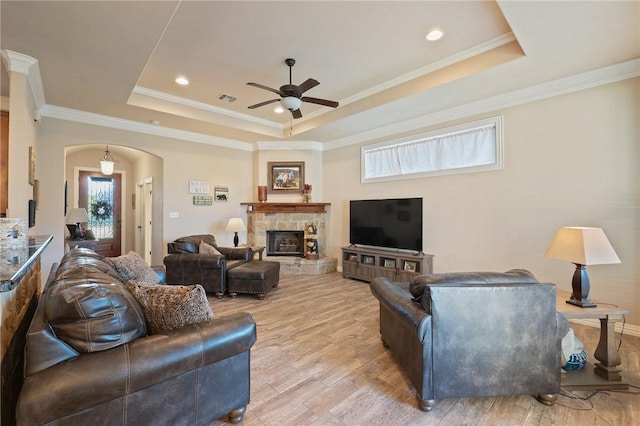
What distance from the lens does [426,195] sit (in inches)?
187

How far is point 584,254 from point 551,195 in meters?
1.80

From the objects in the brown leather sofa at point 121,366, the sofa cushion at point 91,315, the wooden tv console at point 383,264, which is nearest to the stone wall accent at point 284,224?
the wooden tv console at point 383,264

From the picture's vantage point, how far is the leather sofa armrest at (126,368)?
1.13 metres

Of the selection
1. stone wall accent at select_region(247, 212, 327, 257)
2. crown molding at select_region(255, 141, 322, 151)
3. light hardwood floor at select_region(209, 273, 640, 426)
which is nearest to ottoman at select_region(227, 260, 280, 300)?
light hardwood floor at select_region(209, 273, 640, 426)

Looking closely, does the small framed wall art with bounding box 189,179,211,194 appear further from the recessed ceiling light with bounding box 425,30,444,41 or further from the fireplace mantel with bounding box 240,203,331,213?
the recessed ceiling light with bounding box 425,30,444,41

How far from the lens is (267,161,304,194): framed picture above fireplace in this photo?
633 centimetres

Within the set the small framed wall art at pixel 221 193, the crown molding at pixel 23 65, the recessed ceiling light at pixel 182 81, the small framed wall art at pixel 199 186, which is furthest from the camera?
the small framed wall art at pixel 221 193

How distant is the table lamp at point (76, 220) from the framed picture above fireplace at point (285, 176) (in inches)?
141

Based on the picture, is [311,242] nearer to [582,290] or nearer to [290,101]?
[290,101]

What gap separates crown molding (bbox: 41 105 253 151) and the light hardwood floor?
4.13 m

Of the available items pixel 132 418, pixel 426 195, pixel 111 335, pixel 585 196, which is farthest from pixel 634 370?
pixel 111 335

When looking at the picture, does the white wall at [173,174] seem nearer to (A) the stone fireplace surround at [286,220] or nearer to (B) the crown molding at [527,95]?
(A) the stone fireplace surround at [286,220]

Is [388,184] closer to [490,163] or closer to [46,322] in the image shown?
[490,163]

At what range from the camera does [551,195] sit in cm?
351
